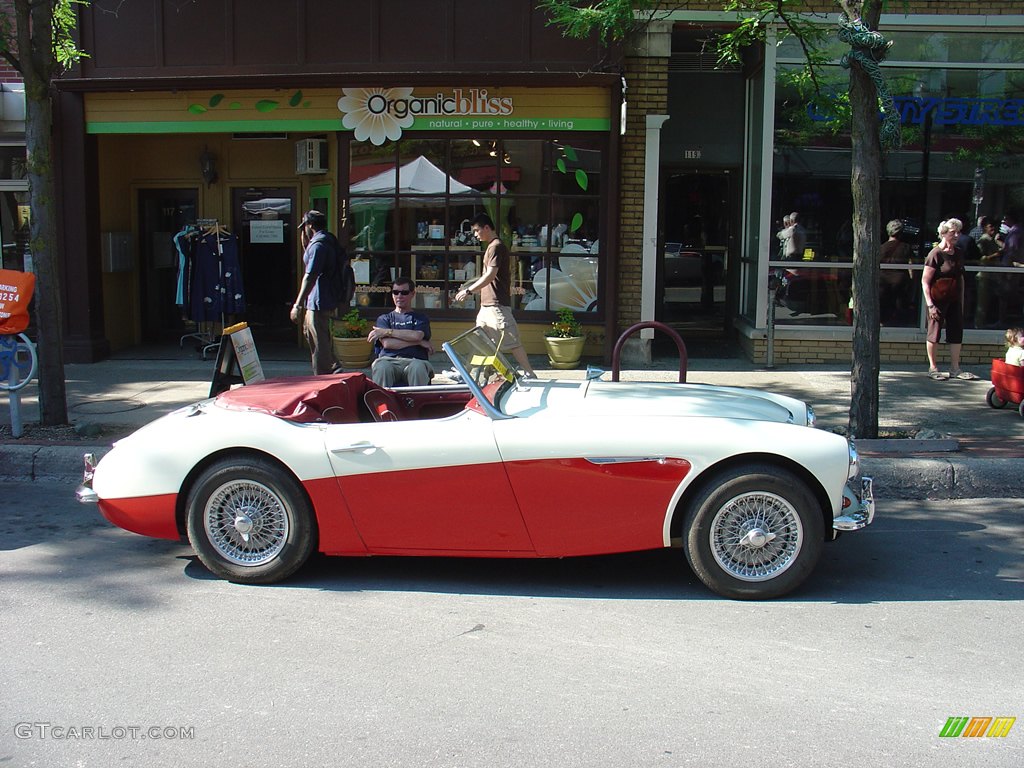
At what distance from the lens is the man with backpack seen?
32.1 feet

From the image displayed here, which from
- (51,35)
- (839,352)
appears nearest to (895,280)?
(839,352)

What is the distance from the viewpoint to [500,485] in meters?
5.26

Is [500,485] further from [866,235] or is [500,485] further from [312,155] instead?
[312,155]

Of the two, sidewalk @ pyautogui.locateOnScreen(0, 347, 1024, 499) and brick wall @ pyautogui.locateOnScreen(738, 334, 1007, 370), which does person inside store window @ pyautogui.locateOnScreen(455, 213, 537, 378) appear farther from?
brick wall @ pyautogui.locateOnScreen(738, 334, 1007, 370)

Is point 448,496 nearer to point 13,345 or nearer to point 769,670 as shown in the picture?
point 769,670

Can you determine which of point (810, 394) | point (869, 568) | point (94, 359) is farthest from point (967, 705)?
point (94, 359)

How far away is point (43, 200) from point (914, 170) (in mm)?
9192

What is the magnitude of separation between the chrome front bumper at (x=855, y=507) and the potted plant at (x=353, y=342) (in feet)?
23.7

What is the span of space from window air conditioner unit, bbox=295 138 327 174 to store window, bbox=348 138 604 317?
32.5 inches

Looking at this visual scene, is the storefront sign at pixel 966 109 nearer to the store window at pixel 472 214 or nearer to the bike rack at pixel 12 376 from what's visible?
the store window at pixel 472 214

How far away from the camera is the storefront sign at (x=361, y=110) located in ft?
38.1

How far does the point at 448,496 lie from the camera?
5305 mm

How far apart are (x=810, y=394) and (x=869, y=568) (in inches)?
182

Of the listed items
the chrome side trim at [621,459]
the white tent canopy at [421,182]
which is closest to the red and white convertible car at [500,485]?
the chrome side trim at [621,459]
